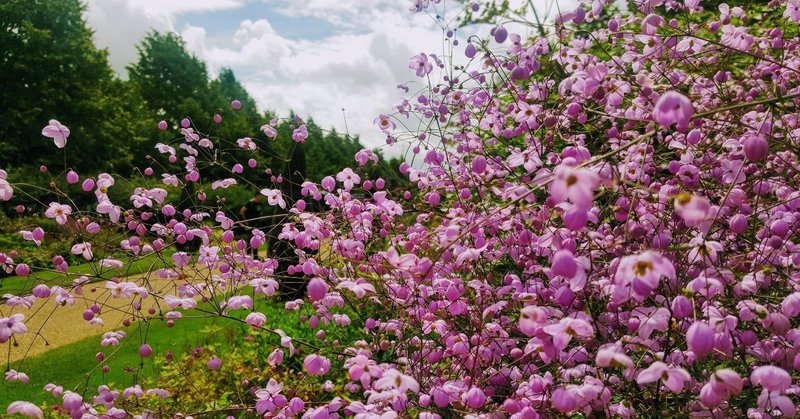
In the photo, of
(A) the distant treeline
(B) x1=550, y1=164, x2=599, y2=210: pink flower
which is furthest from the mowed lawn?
(A) the distant treeline

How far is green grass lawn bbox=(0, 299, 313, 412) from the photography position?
4.88 metres

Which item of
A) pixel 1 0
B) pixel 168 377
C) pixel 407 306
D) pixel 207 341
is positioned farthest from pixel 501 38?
pixel 1 0

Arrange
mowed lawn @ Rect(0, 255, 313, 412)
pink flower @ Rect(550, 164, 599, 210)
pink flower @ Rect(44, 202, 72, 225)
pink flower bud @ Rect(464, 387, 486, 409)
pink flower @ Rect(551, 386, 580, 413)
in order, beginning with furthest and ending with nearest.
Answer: mowed lawn @ Rect(0, 255, 313, 412), pink flower @ Rect(44, 202, 72, 225), pink flower bud @ Rect(464, 387, 486, 409), pink flower @ Rect(551, 386, 580, 413), pink flower @ Rect(550, 164, 599, 210)

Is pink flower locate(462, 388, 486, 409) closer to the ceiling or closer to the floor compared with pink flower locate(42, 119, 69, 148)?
closer to the floor

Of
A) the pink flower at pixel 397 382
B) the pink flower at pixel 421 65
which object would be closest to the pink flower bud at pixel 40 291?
the pink flower at pixel 397 382

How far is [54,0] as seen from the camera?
2164 centimetres

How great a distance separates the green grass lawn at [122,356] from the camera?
4.88 m

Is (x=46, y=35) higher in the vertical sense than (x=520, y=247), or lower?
higher

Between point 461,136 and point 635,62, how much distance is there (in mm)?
1395

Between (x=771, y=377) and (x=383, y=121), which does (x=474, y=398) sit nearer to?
(x=771, y=377)

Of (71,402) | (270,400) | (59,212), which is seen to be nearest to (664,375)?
(270,400)

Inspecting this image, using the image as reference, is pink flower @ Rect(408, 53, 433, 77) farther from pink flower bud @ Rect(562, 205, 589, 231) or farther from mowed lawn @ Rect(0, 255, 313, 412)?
pink flower bud @ Rect(562, 205, 589, 231)

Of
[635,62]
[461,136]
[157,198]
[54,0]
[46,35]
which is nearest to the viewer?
[635,62]

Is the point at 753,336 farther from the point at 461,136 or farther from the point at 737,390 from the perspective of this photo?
the point at 461,136
